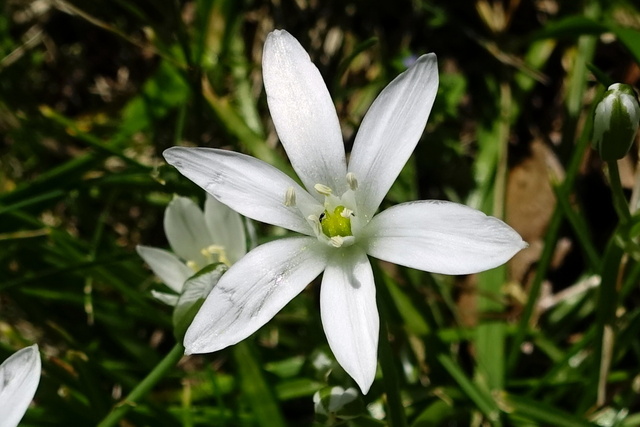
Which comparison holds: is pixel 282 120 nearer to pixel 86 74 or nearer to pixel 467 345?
pixel 467 345

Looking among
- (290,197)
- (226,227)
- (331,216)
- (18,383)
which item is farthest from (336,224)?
(18,383)

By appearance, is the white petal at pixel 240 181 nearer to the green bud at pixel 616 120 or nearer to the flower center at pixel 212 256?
the flower center at pixel 212 256

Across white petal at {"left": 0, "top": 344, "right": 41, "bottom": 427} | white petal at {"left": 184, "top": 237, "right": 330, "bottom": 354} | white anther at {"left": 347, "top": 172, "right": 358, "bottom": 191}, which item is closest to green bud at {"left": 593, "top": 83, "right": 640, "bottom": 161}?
white anther at {"left": 347, "top": 172, "right": 358, "bottom": 191}

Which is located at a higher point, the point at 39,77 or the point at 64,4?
the point at 64,4

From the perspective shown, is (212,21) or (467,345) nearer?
(467,345)

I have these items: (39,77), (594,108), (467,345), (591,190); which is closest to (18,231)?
(39,77)

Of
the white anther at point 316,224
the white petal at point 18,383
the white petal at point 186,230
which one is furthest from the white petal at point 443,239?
the white petal at point 18,383
